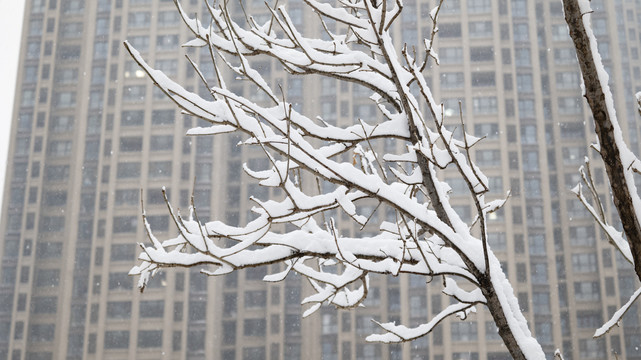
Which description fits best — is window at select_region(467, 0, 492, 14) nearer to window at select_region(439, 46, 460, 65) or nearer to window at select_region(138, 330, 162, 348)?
window at select_region(439, 46, 460, 65)

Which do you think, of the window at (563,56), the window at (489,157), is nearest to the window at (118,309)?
the window at (489,157)

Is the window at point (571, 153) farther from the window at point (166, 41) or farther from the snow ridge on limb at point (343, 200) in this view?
the snow ridge on limb at point (343, 200)

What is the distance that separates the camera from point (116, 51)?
54.2 m

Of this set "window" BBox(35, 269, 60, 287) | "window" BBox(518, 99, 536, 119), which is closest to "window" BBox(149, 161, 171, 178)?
"window" BBox(35, 269, 60, 287)

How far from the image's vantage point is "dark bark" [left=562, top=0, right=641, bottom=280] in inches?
69.3

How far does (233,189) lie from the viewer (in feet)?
175

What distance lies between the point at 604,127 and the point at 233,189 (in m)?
52.1

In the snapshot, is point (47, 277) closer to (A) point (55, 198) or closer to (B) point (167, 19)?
(A) point (55, 198)

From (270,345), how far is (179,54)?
24595 mm

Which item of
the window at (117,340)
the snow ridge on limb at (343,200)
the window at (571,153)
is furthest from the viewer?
the window at (571,153)

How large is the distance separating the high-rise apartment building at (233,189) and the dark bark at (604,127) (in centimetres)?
4469

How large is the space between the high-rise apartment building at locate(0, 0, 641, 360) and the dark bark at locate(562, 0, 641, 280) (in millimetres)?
44688

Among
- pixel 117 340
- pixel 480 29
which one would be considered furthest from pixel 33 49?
pixel 480 29

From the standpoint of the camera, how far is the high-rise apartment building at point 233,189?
4662 cm
